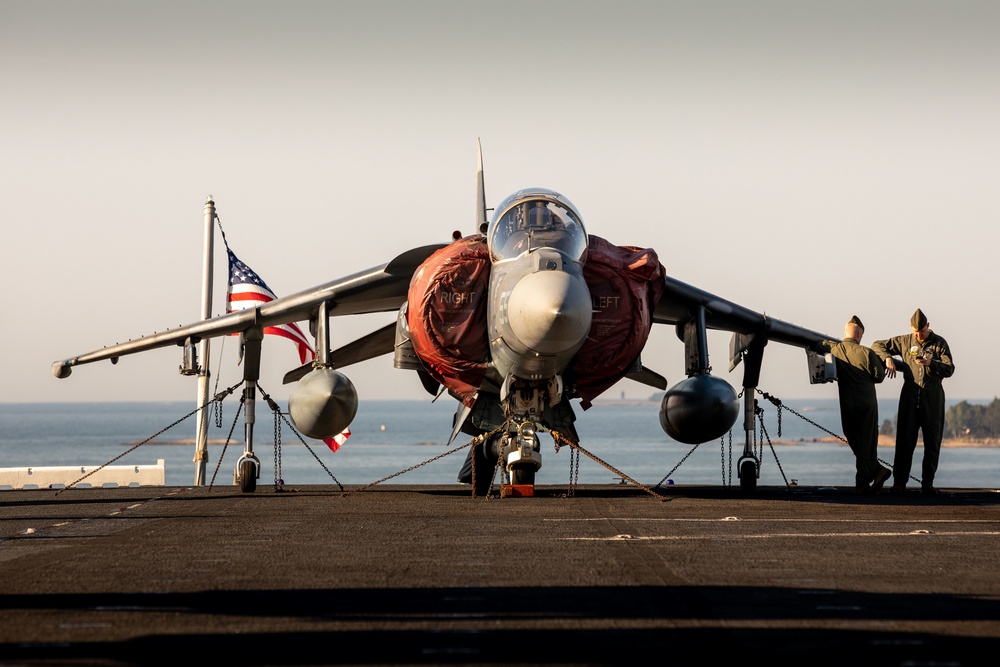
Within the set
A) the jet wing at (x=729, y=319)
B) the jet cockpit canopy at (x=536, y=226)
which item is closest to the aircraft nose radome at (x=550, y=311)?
the jet cockpit canopy at (x=536, y=226)

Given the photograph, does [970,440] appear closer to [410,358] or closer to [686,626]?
[410,358]

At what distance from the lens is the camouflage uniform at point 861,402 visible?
18250 millimetres

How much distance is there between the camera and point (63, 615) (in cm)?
690

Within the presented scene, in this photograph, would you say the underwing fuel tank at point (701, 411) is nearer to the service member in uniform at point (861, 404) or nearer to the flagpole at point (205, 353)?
the service member in uniform at point (861, 404)

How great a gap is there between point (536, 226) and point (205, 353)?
15271 mm

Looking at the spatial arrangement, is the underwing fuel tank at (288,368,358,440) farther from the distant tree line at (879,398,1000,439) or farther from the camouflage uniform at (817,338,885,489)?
the distant tree line at (879,398,1000,439)

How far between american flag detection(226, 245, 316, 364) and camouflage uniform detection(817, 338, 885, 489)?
1297 centimetres

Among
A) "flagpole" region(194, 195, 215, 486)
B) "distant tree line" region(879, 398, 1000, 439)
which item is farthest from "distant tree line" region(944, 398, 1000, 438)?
"flagpole" region(194, 195, 215, 486)

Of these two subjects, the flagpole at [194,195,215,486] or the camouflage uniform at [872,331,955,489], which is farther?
the flagpole at [194,195,215,486]

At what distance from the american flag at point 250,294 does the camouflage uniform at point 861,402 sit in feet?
42.6

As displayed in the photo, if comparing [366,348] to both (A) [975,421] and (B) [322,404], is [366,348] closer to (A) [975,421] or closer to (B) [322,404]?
(B) [322,404]

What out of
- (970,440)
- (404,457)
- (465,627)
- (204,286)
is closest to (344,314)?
(204,286)

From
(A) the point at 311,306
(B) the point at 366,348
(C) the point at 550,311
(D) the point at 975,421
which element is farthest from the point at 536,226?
(D) the point at 975,421

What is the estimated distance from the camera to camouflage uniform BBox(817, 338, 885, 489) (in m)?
18.2
